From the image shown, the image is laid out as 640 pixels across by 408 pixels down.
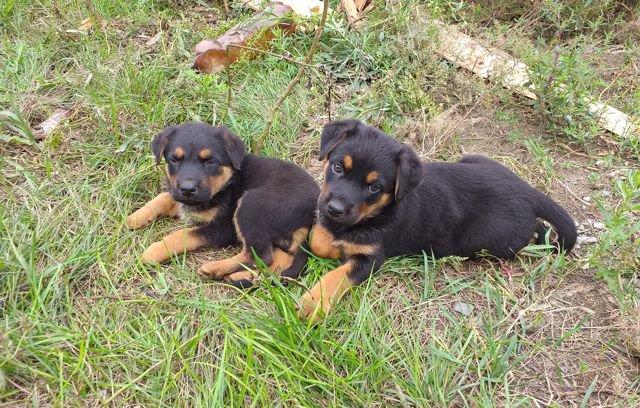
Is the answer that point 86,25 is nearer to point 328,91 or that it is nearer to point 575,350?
point 328,91

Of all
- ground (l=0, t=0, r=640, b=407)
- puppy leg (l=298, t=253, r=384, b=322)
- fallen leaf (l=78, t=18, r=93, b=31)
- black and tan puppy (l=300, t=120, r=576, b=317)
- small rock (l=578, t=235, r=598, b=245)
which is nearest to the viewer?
ground (l=0, t=0, r=640, b=407)

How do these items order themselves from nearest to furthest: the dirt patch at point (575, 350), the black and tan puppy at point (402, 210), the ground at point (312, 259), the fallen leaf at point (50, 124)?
the ground at point (312, 259) → the dirt patch at point (575, 350) → the black and tan puppy at point (402, 210) → the fallen leaf at point (50, 124)

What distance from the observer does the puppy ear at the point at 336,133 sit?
3404 millimetres

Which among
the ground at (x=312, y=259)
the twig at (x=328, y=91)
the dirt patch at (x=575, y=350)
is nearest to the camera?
the ground at (x=312, y=259)

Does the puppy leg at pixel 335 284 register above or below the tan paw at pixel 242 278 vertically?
above

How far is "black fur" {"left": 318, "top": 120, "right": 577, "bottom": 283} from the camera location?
3377mm

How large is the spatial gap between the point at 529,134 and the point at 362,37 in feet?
6.43

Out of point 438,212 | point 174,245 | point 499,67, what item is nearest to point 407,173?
point 438,212

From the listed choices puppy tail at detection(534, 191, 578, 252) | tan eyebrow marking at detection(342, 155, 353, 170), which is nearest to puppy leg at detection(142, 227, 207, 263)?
tan eyebrow marking at detection(342, 155, 353, 170)

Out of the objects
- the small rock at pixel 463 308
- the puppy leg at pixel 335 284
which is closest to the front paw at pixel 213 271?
the puppy leg at pixel 335 284

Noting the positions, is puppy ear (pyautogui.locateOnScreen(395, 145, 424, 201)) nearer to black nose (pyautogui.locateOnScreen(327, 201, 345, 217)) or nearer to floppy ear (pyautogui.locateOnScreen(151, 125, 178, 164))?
black nose (pyautogui.locateOnScreen(327, 201, 345, 217))

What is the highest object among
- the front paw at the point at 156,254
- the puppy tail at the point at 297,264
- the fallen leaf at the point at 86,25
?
the fallen leaf at the point at 86,25

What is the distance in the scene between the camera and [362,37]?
5.62 m

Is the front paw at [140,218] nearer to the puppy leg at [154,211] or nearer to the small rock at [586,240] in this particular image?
the puppy leg at [154,211]
